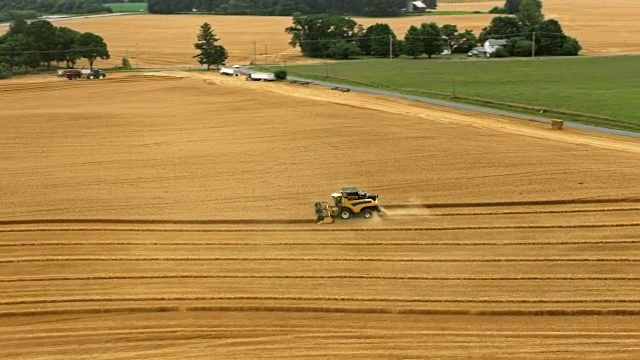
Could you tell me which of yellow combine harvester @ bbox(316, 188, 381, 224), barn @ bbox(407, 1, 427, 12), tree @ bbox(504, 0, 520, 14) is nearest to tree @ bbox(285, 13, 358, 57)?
tree @ bbox(504, 0, 520, 14)

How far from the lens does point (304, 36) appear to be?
341ft

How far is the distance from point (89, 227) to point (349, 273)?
35.7ft

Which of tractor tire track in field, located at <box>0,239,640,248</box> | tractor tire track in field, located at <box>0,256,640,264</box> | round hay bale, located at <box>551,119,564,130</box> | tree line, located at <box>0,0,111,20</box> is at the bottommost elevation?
tractor tire track in field, located at <box>0,256,640,264</box>

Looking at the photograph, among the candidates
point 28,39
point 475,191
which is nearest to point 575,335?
point 475,191

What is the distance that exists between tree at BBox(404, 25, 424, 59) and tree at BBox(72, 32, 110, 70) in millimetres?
40723

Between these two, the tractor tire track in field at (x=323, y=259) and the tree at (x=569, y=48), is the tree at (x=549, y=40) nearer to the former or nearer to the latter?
the tree at (x=569, y=48)

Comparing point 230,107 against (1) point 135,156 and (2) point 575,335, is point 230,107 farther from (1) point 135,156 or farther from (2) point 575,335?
(2) point 575,335

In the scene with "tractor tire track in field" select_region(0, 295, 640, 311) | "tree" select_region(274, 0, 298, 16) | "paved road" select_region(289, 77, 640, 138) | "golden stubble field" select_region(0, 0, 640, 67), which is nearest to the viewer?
"tractor tire track in field" select_region(0, 295, 640, 311)

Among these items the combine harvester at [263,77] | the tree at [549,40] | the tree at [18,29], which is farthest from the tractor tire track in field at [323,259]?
the tree at [549,40]

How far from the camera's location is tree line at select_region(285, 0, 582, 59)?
317ft

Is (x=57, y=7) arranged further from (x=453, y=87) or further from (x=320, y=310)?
(x=320, y=310)

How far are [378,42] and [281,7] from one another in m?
62.3

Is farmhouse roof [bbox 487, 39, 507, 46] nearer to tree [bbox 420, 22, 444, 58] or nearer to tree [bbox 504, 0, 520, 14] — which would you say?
tree [bbox 420, 22, 444, 58]

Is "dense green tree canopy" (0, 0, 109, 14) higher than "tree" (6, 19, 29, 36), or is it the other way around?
"dense green tree canopy" (0, 0, 109, 14)
